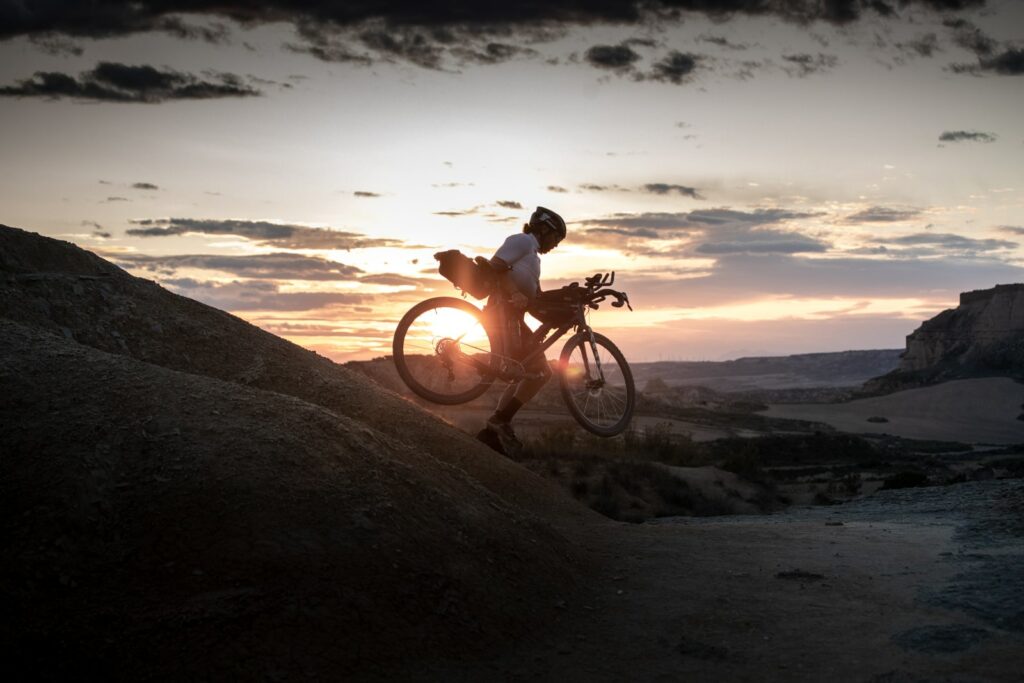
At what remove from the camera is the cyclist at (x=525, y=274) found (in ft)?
29.0

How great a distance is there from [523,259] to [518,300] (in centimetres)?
38

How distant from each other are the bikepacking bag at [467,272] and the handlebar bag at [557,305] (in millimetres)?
579

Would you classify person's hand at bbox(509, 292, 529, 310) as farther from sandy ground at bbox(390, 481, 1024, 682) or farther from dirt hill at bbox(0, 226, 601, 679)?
sandy ground at bbox(390, 481, 1024, 682)

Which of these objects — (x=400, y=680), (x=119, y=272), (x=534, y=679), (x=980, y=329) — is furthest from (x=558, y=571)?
(x=980, y=329)

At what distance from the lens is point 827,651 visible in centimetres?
638

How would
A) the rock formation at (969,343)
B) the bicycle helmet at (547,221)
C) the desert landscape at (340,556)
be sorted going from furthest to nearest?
the rock formation at (969,343), the bicycle helmet at (547,221), the desert landscape at (340,556)

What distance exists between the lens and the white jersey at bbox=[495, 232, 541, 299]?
884 centimetres

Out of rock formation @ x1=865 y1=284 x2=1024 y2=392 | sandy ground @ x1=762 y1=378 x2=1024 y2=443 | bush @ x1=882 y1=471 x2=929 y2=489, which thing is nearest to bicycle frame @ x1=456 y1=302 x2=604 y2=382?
bush @ x1=882 y1=471 x2=929 y2=489

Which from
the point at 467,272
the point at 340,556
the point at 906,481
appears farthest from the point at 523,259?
the point at 906,481

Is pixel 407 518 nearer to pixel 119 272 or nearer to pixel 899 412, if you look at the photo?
pixel 119 272

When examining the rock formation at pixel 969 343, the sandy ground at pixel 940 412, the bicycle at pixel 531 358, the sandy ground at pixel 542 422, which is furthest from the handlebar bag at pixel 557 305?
the rock formation at pixel 969 343

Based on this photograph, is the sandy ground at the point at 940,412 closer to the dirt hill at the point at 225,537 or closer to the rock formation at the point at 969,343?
the rock formation at the point at 969,343

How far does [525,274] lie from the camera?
888cm

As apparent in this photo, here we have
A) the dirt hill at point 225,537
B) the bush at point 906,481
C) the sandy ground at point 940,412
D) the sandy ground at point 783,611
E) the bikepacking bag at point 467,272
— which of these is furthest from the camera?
the sandy ground at point 940,412
